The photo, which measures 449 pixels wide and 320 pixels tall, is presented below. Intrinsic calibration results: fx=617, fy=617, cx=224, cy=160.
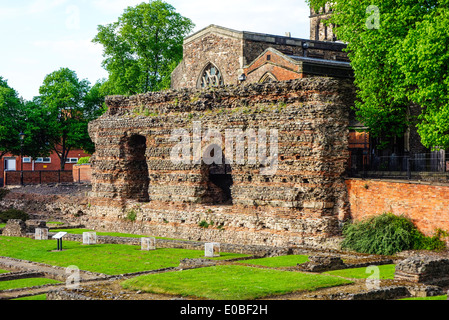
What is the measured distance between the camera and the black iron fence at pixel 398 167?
2080cm

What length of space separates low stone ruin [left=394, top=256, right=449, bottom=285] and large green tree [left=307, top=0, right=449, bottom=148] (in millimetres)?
6407

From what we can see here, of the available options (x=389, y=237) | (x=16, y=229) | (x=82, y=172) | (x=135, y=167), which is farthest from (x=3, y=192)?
(x=389, y=237)

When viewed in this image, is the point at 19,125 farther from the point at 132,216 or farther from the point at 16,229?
the point at 132,216

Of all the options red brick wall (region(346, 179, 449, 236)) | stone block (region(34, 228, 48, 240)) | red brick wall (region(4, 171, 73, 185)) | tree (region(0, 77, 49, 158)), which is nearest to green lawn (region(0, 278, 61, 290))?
stone block (region(34, 228, 48, 240))

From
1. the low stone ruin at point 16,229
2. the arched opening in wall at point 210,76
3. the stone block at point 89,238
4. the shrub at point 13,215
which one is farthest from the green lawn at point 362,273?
the arched opening in wall at point 210,76

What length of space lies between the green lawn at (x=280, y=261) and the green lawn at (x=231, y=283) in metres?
1.91

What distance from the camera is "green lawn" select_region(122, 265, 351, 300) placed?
41.3 feet

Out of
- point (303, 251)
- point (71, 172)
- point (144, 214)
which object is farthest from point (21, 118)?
point (303, 251)

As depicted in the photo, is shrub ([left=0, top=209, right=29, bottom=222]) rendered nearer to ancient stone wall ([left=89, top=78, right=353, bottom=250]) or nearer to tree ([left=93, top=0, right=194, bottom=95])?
ancient stone wall ([left=89, top=78, right=353, bottom=250])

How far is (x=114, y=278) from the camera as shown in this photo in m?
15.9

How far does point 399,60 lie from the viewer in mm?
20250

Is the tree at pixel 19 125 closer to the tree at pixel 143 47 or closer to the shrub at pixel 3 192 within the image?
the tree at pixel 143 47

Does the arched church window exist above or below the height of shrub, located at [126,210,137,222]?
above

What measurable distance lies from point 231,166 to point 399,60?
7086 mm
